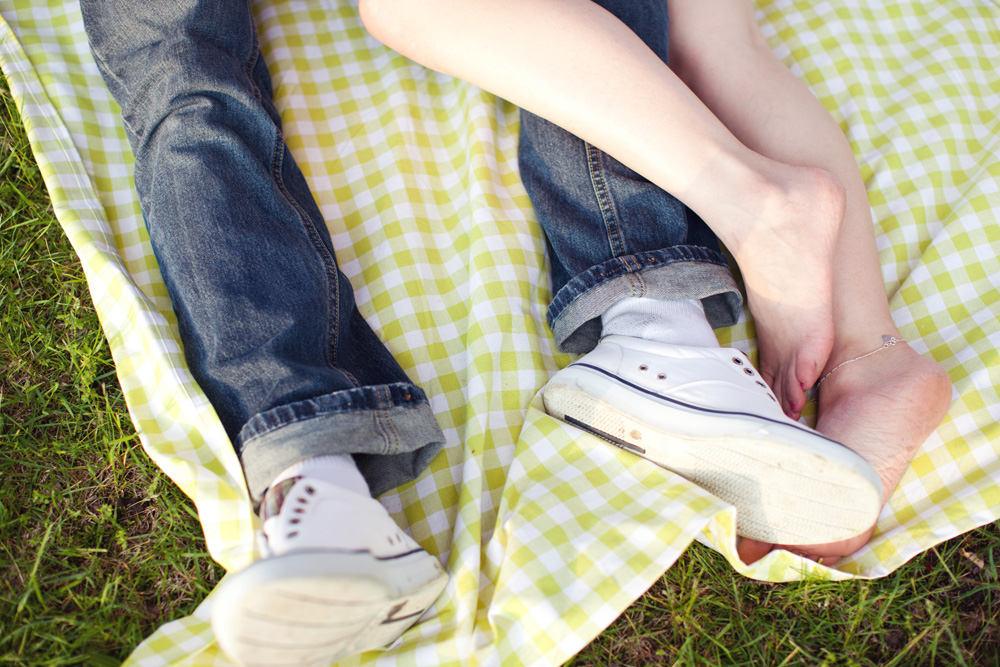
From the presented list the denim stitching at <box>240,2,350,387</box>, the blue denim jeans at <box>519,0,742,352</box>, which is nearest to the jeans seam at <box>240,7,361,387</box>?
the denim stitching at <box>240,2,350,387</box>

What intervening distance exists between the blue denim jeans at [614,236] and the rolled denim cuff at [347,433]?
0.95 feet

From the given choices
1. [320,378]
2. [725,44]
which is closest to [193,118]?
[320,378]

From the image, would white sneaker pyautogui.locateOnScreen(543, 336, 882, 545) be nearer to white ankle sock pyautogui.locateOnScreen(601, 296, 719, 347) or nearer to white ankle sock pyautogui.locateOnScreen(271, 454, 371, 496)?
white ankle sock pyautogui.locateOnScreen(601, 296, 719, 347)

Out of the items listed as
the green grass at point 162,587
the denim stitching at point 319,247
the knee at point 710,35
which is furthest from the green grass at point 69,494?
the knee at point 710,35

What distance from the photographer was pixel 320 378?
2.60ft

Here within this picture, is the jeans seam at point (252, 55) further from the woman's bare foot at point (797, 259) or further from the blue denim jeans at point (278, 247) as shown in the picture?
the woman's bare foot at point (797, 259)

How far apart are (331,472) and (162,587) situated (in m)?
0.36

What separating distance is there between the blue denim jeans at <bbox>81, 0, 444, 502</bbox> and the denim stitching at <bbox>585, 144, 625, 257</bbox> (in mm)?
366

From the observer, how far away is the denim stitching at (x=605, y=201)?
3.15 feet

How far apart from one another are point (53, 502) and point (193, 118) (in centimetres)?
59

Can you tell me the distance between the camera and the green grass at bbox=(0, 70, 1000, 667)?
865mm

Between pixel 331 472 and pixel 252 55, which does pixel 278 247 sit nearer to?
pixel 331 472

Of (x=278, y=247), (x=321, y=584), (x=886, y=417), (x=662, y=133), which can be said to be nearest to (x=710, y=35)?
(x=662, y=133)

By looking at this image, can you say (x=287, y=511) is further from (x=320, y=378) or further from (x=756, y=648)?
(x=756, y=648)
